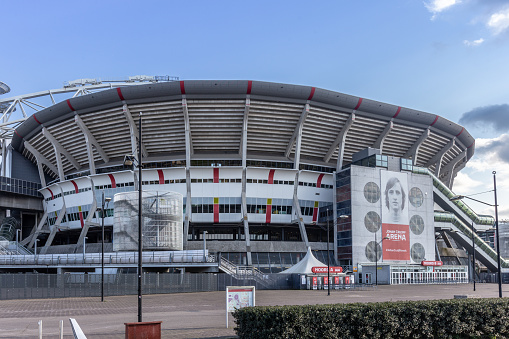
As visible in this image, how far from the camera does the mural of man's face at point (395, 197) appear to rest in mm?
76250

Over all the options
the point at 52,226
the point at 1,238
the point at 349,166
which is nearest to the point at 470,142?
the point at 349,166

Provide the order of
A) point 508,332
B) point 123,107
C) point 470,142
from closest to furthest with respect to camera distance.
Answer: point 508,332 < point 123,107 < point 470,142

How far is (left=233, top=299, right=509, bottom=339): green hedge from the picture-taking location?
567 inches

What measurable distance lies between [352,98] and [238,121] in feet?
51.5

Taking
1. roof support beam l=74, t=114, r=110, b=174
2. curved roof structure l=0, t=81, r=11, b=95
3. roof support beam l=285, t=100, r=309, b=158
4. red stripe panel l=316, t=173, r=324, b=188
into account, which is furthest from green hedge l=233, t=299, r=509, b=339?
curved roof structure l=0, t=81, r=11, b=95

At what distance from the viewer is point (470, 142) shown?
3536 inches

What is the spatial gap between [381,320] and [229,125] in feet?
196

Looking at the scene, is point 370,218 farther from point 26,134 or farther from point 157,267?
point 26,134

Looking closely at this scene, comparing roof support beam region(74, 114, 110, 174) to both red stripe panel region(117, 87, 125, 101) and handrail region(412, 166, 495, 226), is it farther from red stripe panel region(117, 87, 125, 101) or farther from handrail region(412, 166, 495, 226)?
handrail region(412, 166, 495, 226)

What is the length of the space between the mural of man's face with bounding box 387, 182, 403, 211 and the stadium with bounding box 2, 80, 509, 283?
65cm

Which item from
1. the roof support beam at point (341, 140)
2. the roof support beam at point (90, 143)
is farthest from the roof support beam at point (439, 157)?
the roof support beam at point (90, 143)

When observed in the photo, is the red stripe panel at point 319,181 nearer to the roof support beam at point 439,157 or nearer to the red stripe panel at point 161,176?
the roof support beam at point 439,157

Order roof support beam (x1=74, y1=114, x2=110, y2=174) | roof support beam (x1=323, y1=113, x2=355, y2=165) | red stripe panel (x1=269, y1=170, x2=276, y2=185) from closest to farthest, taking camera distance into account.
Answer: roof support beam (x1=74, y1=114, x2=110, y2=174) < roof support beam (x1=323, y1=113, x2=355, y2=165) < red stripe panel (x1=269, y1=170, x2=276, y2=185)

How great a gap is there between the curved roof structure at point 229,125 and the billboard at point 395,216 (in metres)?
6.96
